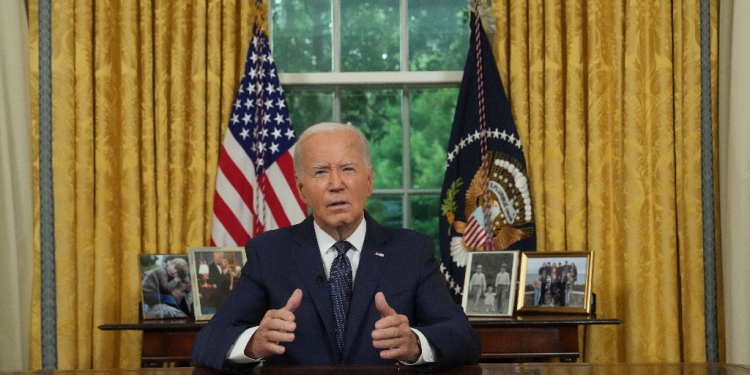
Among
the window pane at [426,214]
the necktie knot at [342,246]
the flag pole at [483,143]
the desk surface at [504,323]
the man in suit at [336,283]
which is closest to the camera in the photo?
the man in suit at [336,283]

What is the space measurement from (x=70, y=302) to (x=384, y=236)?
2043 mm

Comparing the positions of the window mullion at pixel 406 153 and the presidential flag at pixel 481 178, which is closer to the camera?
the presidential flag at pixel 481 178

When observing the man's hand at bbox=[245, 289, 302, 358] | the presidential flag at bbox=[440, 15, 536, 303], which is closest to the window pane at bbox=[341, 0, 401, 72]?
the presidential flag at bbox=[440, 15, 536, 303]

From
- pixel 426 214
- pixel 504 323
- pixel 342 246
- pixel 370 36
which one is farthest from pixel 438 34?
pixel 342 246

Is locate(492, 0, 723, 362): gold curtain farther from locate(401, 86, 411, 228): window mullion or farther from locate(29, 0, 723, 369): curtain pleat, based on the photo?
locate(401, 86, 411, 228): window mullion

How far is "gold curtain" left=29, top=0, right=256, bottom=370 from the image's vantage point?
11.4ft

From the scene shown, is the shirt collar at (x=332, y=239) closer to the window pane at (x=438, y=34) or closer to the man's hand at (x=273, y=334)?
the man's hand at (x=273, y=334)

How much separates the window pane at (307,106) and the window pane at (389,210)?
0.48 meters

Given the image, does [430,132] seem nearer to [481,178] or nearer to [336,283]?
[481,178]

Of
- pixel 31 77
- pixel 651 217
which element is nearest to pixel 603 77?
pixel 651 217

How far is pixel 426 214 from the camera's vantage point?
12.5 feet

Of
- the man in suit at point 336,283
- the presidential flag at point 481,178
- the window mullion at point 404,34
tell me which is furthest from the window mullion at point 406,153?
the man in suit at point 336,283

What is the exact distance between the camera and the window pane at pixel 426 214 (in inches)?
150

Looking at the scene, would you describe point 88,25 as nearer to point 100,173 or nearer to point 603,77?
point 100,173
